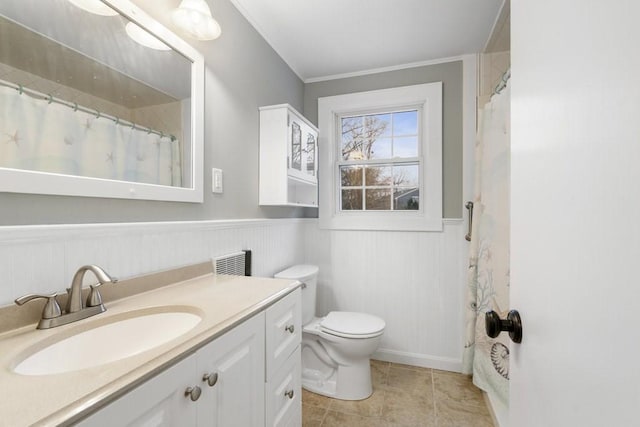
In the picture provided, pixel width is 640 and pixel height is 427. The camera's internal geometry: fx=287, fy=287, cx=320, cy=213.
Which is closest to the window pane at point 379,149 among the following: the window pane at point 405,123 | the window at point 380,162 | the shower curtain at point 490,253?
the window at point 380,162

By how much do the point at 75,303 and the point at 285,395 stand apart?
796mm

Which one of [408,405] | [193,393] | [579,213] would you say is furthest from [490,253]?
[193,393]

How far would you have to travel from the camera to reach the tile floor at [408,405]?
5.48 feet

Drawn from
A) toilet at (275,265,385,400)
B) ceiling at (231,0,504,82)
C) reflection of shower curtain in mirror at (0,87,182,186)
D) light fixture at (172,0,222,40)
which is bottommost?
toilet at (275,265,385,400)

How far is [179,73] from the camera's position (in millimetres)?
1271

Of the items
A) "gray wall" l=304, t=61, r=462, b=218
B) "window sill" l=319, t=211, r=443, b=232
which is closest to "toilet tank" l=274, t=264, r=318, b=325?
"window sill" l=319, t=211, r=443, b=232

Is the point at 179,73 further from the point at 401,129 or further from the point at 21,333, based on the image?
the point at 401,129

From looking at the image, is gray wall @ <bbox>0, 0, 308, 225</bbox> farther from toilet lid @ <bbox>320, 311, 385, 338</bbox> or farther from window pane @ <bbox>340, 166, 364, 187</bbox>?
toilet lid @ <bbox>320, 311, 385, 338</bbox>

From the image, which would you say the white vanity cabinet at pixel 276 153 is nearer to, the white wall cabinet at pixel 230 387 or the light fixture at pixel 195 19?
the light fixture at pixel 195 19

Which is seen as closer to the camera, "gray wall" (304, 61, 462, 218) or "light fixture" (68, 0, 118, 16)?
"light fixture" (68, 0, 118, 16)

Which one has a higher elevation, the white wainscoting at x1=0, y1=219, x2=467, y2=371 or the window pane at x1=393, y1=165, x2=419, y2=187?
the window pane at x1=393, y1=165, x2=419, y2=187

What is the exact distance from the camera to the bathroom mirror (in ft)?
2.53

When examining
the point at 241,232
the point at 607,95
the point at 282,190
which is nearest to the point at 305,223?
the point at 282,190

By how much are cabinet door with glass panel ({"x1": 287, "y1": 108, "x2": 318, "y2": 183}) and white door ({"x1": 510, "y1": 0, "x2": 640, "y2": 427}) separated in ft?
4.66
